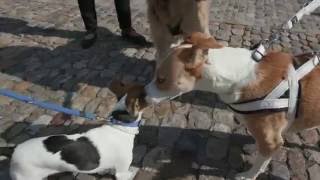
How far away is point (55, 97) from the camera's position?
4.75 m

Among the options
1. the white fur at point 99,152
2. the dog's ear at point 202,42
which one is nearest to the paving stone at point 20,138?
the white fur at point 99,152

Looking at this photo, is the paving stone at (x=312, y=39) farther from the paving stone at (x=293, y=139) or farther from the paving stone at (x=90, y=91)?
the paving stone at (x=90, y=91)

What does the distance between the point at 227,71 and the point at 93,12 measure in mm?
3426

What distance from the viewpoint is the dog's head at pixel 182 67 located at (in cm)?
297

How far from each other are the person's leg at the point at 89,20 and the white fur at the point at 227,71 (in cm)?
322

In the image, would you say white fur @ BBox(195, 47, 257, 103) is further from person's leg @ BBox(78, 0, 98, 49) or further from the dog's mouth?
person's leg @ BBox(78, 0, 98, 49)

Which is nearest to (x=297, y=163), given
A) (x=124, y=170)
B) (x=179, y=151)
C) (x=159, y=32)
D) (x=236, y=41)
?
(x=179, y=151)

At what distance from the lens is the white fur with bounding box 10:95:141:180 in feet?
9.84

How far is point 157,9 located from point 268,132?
5.49ft

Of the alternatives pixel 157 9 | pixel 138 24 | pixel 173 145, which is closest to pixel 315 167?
pixel 173 145

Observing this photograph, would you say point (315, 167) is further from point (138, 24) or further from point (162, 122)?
point (138, 24)

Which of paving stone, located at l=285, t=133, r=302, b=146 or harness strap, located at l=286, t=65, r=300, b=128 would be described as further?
paving stone, located at l=285, t=133, r=302, b=146

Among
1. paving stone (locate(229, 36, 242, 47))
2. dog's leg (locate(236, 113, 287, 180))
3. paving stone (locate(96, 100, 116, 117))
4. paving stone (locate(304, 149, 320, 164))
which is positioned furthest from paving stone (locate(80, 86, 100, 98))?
paving stone (locate(304, 149, 320, 164))

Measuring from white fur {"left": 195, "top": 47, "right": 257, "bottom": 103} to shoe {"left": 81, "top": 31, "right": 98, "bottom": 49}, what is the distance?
3186 mm
